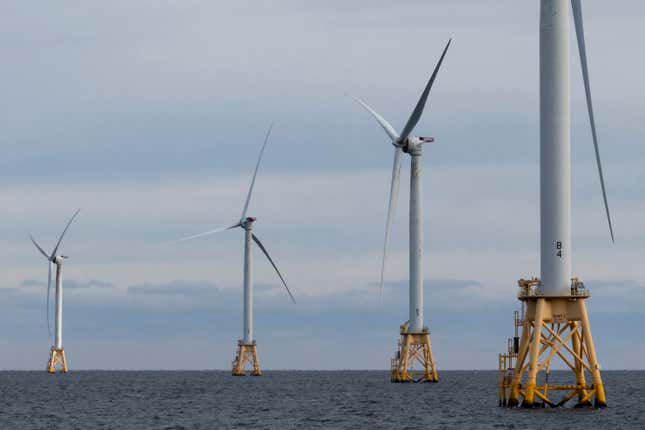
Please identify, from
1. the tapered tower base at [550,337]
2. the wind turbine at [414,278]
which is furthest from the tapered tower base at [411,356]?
the tapered tower base at [550,337]

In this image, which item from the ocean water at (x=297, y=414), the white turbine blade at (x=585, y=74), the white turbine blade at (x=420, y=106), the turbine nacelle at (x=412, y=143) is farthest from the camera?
the turbine nacelle at (x=412, y=143)

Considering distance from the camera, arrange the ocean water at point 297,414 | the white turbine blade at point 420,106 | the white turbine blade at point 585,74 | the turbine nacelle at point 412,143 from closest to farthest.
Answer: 1. the white turbine blade at point 585,74
2. the ocean water at point 297,414
3. the white turbine blade at point 420,106
4. the turbine nacelle at point 412,143

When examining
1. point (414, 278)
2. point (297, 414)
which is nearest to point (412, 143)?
point (414, 278)

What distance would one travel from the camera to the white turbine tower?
9006cm

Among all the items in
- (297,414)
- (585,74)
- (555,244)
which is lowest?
(297,414)

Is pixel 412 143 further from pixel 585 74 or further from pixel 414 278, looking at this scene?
pixel 585 74

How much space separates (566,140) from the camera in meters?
92.1

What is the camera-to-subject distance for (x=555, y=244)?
91000 millimetres

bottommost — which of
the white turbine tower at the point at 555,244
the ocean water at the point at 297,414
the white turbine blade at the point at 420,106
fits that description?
the ocean water at the point at 297,414

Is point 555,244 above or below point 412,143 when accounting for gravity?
below

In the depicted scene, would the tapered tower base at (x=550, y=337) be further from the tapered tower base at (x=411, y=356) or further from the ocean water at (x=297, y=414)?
the tapered tower base at (x=411, y=356)

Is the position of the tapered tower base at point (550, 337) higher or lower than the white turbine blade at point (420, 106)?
lower

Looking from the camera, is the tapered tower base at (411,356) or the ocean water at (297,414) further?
the tapered tower base at (411,356)

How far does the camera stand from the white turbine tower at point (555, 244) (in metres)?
90.1
